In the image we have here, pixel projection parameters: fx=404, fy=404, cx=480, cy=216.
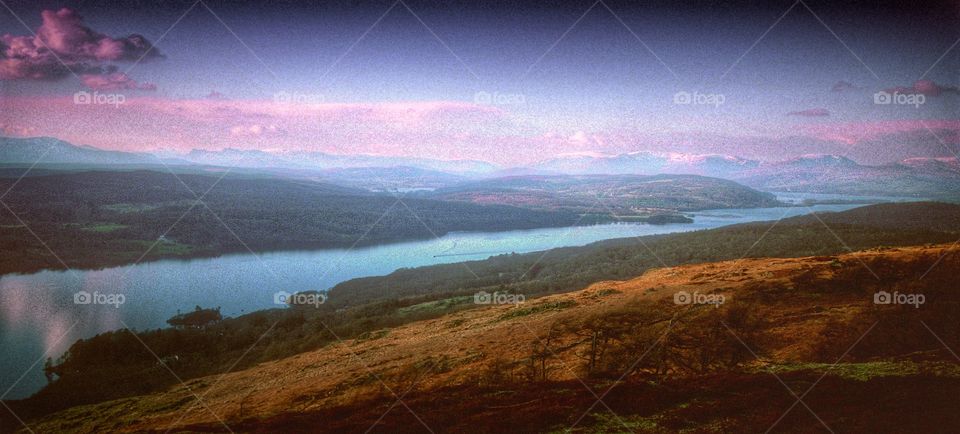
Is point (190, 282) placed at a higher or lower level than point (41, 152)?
lower

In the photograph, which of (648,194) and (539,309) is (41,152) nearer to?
(539,309)

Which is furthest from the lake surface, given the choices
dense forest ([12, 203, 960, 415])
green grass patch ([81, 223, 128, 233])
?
green grass patch ([81, 223, 128, 233])

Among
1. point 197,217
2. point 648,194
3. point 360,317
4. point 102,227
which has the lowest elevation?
point 360,317

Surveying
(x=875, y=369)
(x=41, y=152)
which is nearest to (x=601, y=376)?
(x=875, y=369)

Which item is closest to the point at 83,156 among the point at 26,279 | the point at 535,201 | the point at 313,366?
the point at 26,279

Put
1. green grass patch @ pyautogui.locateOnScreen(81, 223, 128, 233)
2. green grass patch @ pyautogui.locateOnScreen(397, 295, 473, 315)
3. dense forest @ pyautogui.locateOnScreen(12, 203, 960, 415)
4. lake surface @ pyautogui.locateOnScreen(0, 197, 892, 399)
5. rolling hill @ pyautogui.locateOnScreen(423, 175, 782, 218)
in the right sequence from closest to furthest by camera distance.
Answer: dense forest @ pyautogui.locateOnScreen(12, 203, 960, 415), lake surface @ pyautogui.locateOnScreen(0, 197, 892, 399), green grass patch @ pyautogui.locateOnScreen(397, 295, 473, 315), green grass patch @ pyautogui.locateOnScreen(81, 223, 128, 233), rolling hill @ pyautogui.locateOnScreen(423, 175, 782, 218)

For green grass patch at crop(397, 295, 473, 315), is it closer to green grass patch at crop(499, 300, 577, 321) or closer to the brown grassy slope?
green grass patch at crop(499, 300, 577, 321)

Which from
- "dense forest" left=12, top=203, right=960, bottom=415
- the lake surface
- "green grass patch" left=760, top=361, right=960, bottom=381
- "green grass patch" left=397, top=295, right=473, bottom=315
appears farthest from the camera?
"green grass patch" left=397, top=295, right=473, bottom=315
